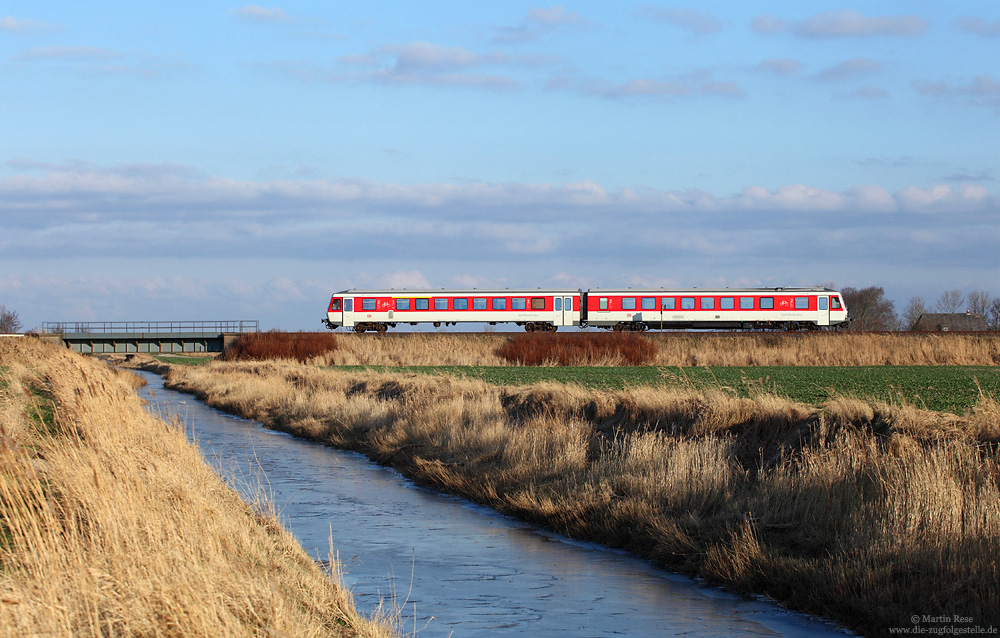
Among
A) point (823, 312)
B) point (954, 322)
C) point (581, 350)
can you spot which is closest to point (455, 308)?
point (581, 350)

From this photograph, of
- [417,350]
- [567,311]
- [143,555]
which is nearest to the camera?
[143,555]

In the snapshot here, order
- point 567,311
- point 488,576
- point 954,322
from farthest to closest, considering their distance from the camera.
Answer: point 954,322 → point 567,311 → point 488,576

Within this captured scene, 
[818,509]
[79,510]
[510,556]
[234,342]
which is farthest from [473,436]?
[234,342]

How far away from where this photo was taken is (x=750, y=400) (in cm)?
1612

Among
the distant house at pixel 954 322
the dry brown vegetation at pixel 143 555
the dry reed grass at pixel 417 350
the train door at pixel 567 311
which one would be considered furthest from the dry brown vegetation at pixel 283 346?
the distant house at pixel 954 322

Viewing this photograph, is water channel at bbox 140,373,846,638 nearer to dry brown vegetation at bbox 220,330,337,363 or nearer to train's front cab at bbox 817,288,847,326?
dry brown vegetation at bbox 220,330,337,363

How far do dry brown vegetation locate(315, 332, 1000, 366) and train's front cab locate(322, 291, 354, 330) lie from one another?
1038 cm

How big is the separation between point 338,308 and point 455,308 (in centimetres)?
768

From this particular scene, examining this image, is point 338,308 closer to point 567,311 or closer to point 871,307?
point 567,311

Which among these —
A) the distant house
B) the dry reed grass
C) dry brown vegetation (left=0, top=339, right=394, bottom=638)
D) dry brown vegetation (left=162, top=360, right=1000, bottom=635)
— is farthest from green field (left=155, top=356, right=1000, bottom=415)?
the distant house

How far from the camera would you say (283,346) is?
56.5 metres

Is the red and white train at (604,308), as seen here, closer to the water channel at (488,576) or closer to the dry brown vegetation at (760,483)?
the dry brown vegetation at (760,483)

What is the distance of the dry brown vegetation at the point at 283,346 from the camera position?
53625 millimetres

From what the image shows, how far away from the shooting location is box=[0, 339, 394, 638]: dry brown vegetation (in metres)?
6.12
